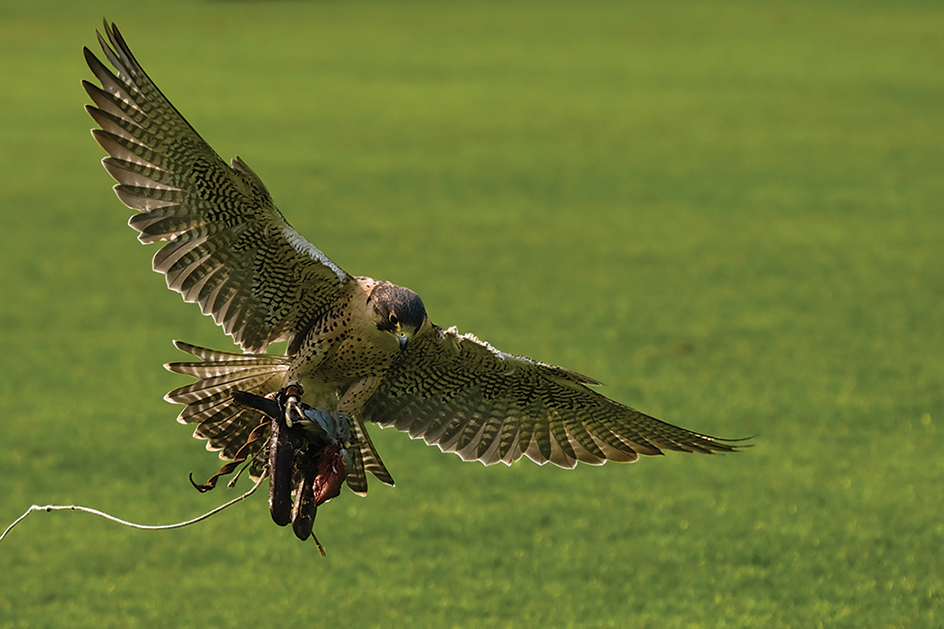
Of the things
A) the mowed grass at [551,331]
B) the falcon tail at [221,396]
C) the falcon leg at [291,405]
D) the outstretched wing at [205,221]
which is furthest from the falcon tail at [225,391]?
the mowed grass at [551,331]

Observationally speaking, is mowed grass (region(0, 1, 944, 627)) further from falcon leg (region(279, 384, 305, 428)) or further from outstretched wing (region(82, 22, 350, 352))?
falcon leg (region(279, 384, 305, 428))

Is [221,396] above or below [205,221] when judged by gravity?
below

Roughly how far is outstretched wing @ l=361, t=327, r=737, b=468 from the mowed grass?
1241 mm

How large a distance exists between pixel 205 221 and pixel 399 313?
76cm

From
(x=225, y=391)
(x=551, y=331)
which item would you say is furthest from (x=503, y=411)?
(x=551, y=331)


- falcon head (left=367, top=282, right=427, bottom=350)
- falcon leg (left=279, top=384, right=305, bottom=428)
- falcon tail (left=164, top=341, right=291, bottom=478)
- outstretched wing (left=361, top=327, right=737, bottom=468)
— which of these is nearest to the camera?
falcon leg (left=279, top=384, right=305, bottom=428)

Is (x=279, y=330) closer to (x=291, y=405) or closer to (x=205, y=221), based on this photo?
(x=205, y=221)

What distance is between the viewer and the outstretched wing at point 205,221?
12.6 feet

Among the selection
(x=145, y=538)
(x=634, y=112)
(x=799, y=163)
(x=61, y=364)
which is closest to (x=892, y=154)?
(x=799, y=163)

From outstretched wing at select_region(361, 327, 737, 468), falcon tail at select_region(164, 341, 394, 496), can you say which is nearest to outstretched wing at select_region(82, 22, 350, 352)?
falcon tail at select_region(164, 341, 394, 496)

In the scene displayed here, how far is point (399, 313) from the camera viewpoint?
3.76 m

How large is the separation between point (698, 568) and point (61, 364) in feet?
16.3

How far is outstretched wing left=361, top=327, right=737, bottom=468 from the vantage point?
4.18 metres

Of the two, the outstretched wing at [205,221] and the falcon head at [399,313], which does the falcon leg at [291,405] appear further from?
the outstretched wing at [205,221]
